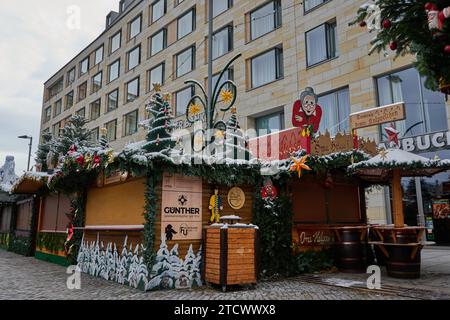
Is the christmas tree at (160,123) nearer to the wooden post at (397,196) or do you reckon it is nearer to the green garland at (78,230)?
the green garland at (78,230)

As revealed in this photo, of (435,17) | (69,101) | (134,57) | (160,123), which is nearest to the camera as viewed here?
(435,17)

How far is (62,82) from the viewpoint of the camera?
50094mm

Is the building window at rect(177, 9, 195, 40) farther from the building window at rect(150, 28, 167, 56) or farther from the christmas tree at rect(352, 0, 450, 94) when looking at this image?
the christmas tree at rect(352, 0, 450, 94)

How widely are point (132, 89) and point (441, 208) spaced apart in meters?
25.4

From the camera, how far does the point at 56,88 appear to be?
52.5 meters

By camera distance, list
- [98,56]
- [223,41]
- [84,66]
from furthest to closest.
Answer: [84,66]
[98,56]
[223,41]

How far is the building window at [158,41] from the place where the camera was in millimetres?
31328

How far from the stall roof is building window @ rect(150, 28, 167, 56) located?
24.5m

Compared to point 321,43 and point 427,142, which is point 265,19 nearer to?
point 321,43

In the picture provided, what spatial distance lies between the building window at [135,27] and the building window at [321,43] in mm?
19137

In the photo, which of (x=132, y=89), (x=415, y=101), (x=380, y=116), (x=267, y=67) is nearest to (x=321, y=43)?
(x=267, y=67)

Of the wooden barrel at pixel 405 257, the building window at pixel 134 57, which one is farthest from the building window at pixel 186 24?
the wooden barrel at pixel 405 257
